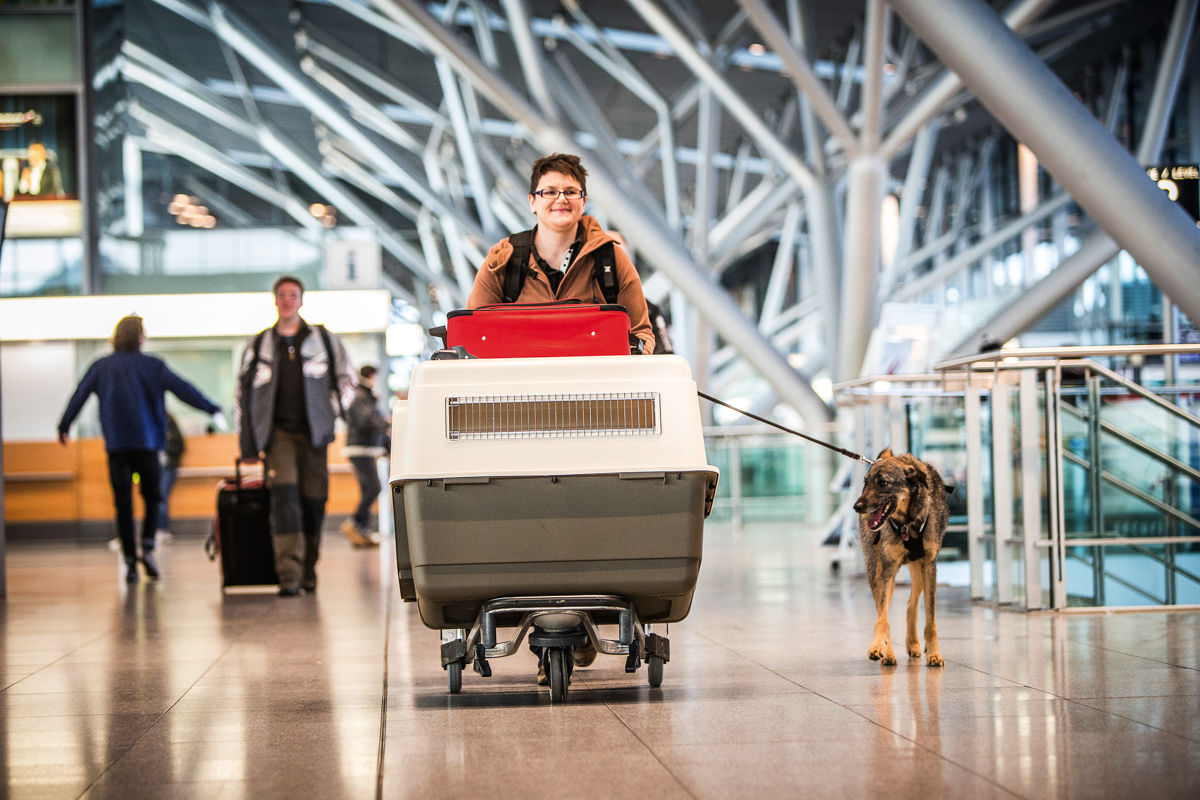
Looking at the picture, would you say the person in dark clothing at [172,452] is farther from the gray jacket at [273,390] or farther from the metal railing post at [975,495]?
the metal railing post at [975,495]

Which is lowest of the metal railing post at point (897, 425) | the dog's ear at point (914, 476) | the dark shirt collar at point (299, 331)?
the dog's ear at point (914, 476)

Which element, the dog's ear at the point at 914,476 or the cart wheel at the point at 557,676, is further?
the dog's ear at the point at 914,476

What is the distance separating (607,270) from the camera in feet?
15.9

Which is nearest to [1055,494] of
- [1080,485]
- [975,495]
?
[1080,485]

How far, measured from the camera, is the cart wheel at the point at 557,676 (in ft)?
14.7

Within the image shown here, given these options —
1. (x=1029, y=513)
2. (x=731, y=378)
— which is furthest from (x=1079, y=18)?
(x=1029, y=513)

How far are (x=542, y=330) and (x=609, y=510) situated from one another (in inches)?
26.9

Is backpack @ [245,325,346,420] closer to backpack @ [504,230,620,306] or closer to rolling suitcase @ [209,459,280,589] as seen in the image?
rolling suitcase @ [209,459,280,589]

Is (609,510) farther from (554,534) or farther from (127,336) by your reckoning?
(127,336)

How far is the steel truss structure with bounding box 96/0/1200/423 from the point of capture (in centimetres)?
977

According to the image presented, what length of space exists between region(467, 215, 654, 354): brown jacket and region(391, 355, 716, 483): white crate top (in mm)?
747

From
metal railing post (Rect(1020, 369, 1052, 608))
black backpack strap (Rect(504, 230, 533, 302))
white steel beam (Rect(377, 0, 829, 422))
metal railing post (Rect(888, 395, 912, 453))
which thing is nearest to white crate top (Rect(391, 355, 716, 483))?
black backpack strap (Rect(504, 230, 533, 302))

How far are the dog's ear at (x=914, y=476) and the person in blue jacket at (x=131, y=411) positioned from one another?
6.44 metres

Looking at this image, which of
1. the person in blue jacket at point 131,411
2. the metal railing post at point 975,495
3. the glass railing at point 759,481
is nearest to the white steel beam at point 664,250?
the glass railing at point 759,481
